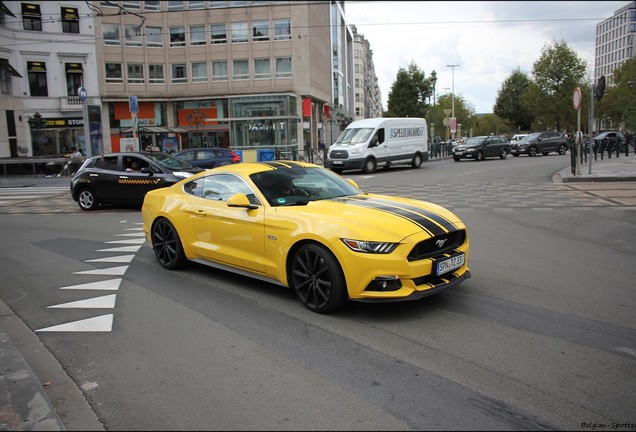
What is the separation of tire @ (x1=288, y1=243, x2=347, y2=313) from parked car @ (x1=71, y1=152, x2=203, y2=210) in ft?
31.2

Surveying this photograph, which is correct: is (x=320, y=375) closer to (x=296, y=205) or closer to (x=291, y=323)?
(x=291, y=323)

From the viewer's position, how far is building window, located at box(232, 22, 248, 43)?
151 ft

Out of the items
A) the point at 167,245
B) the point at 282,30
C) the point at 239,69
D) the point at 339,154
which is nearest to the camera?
the point at 167,245

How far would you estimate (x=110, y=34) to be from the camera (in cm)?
4575

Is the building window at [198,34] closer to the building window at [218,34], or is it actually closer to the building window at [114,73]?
the building window at [218,34]

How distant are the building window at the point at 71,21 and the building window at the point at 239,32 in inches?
504

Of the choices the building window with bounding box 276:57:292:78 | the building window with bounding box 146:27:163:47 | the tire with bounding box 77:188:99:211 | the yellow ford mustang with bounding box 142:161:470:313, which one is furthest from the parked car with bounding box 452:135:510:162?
the yellow ford mustang with bounding box 142:161:470:313

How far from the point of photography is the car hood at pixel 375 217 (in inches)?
196

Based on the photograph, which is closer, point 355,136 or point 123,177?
point 123,177

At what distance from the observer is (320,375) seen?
12.9 feet

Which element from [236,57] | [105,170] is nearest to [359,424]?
[105,170]

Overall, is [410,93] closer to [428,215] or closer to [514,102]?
[514,102]

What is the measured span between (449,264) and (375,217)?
0.87 metres

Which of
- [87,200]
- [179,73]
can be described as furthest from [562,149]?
[87,200]
